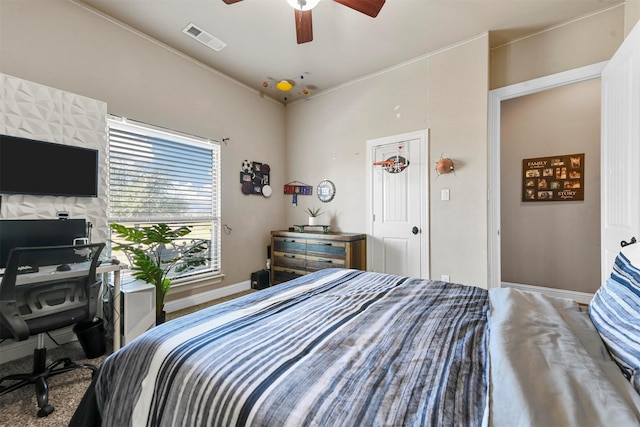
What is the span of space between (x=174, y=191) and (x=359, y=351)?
2.95 meters

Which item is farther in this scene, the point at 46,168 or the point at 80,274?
the point at 46,168

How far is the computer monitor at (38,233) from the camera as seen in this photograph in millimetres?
1861

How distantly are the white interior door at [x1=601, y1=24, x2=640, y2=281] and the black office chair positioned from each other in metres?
3.54

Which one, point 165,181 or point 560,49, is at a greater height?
point 560,49

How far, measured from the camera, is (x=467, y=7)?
2.42 metres

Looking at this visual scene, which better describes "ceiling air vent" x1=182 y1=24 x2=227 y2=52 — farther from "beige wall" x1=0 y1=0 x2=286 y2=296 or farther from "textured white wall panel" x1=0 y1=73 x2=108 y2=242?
"textured white wall panel" x1=0 y1=73 x2=108 y2=242

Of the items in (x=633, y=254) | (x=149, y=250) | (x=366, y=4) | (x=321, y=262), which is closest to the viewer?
(x=633, y=254)

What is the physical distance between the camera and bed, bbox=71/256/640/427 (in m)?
0.62

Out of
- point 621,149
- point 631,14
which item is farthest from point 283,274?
point 631,14

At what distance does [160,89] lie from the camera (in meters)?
2.93

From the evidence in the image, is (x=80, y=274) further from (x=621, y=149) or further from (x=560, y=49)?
(x=560, y=49)

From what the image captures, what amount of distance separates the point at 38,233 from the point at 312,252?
261 centimetres

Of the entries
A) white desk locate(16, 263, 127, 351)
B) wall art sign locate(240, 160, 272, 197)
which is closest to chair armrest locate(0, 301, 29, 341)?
white desk locate(16, 263, 127, 351)

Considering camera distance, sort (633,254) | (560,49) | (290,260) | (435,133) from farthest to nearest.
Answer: (290,260) < (435,133) < (560,49) < (633,254)
